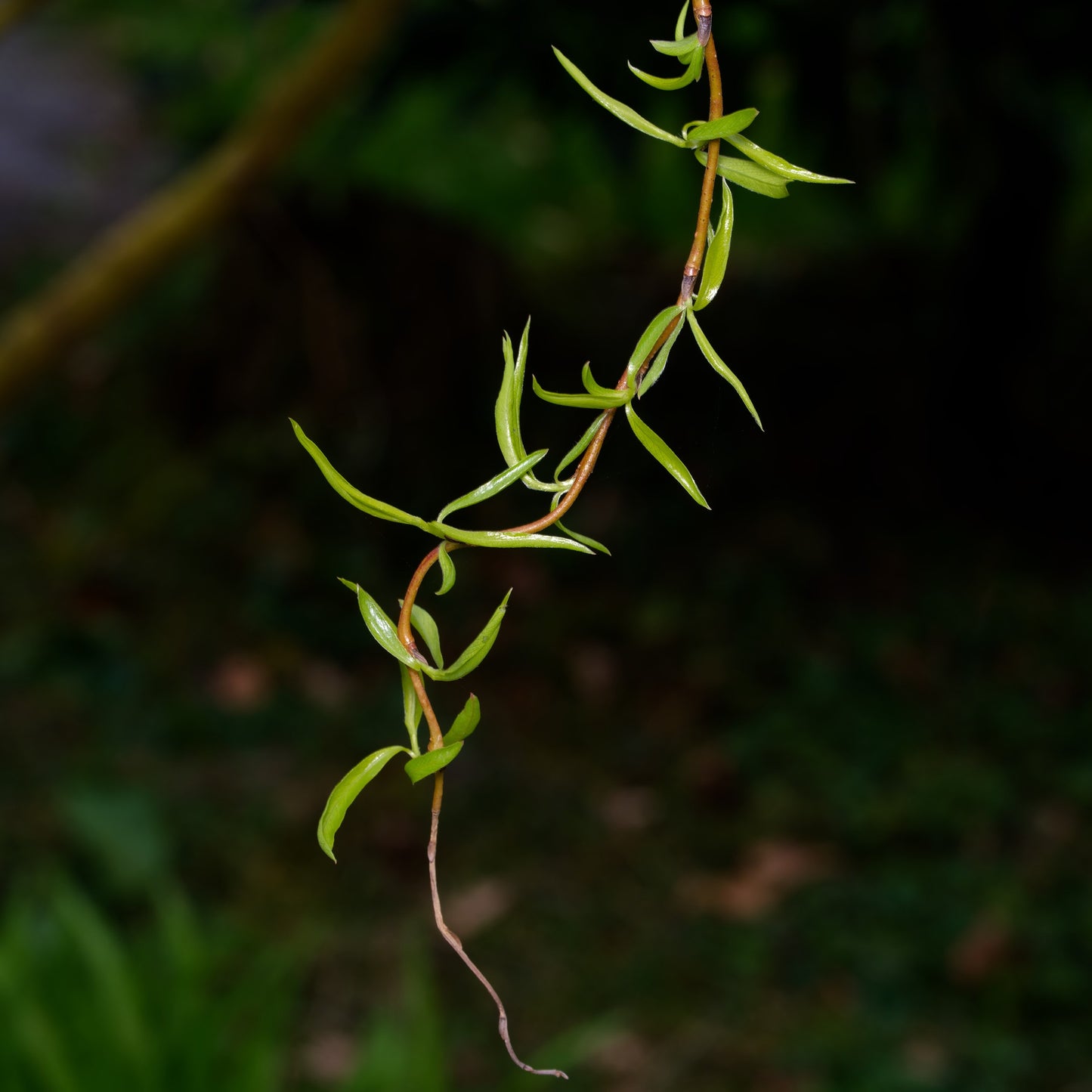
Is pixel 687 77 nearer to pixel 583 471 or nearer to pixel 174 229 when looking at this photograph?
pixel 583 471

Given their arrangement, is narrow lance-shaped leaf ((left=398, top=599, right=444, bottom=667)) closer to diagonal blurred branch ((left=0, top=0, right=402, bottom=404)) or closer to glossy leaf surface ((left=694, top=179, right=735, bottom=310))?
glossy leaf surface ((left=694, top=179, right=735, bottom=310))

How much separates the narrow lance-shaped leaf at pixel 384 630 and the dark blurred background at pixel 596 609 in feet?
2.71

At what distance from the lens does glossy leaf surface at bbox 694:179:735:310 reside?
1.29ft

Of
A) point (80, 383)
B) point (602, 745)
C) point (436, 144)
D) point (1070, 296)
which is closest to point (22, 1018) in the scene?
point (602, 745)

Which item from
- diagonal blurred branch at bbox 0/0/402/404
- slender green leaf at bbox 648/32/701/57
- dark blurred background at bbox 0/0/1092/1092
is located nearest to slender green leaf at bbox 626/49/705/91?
slender green leaf at bbox 648/32/701/57

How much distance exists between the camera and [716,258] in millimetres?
399

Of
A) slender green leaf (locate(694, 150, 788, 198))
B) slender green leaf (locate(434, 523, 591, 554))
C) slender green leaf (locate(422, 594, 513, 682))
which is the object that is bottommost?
slender green leaf (locate(422, 594, 513, 682))

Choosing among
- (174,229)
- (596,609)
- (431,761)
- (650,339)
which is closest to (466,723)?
(431,761)

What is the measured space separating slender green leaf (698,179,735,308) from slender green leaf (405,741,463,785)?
13 centimetres

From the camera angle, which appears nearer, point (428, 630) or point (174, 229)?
point (428, 630)

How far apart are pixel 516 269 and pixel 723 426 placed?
0.71 m

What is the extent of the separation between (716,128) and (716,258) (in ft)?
0.12

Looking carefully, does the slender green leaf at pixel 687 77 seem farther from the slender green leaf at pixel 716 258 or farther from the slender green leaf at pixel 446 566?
the slender green leaf at pixel 446 566

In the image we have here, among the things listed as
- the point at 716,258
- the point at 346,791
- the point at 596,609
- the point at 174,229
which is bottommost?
the point at 596,609
